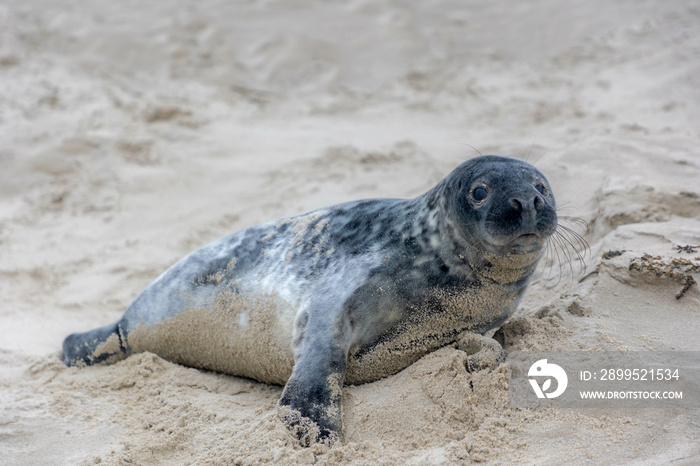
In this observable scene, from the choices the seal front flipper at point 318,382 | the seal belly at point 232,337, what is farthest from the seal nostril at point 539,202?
the seal belly at point 232,337

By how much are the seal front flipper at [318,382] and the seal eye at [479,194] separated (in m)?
0.71

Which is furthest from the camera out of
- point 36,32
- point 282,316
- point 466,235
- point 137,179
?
point 36,32

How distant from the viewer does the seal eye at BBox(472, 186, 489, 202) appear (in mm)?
2227

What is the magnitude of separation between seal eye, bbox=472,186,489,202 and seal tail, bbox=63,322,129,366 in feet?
6.76

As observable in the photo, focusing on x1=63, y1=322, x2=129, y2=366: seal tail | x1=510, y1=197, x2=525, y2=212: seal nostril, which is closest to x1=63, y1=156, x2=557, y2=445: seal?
x1=510, y1=197, x2=525, y2=212: seal nostril

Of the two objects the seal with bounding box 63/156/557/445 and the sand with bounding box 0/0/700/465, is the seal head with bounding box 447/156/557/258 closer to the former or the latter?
the seal with bounding box 63/156/557/445

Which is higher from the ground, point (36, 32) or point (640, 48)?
point (36, 32)

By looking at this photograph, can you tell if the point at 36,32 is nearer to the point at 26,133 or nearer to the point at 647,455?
the point at 26,133

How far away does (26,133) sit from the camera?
5.90 meters

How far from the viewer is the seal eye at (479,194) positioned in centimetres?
223

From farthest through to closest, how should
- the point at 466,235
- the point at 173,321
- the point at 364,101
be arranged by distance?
1. the point at 364,101
2. the point at 173,321
3. the point at 466,235

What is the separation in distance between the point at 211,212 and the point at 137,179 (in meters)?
1.00

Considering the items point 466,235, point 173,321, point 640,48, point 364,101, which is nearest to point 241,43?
point 364,101

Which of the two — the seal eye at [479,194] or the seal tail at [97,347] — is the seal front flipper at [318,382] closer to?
the seal eye at [479,194]
